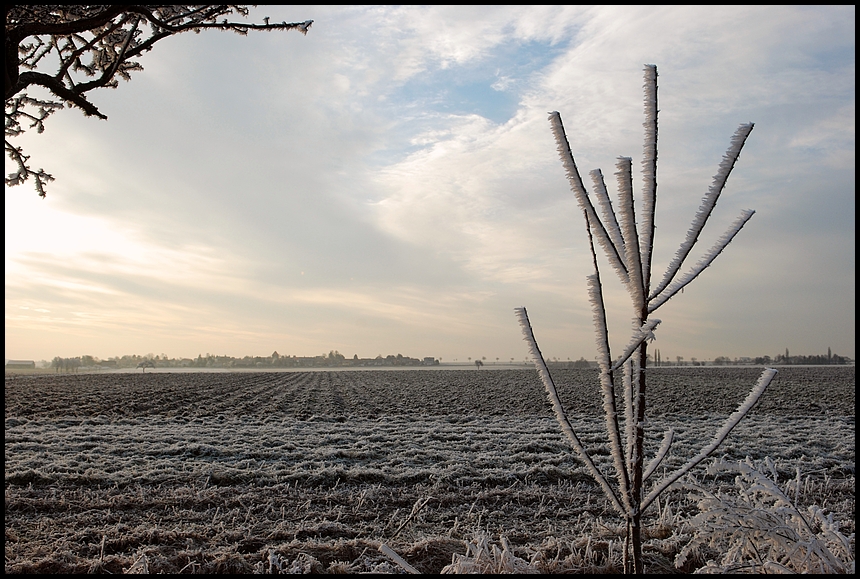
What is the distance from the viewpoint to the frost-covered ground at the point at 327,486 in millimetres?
3977

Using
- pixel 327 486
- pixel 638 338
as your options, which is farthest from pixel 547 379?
pixel 327 486

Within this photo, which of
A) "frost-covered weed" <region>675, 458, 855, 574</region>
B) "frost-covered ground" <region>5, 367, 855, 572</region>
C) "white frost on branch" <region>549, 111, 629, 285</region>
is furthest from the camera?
"frost-covered ground" <region>5, 367, 855, 572</region>

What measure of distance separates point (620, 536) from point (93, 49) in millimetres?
6818

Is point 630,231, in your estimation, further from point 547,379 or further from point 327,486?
point 327,486

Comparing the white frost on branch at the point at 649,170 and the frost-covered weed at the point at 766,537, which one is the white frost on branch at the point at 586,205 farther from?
the frost-covered weed at the point at 766,537

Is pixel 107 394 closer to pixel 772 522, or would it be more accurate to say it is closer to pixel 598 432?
pixel 598 432

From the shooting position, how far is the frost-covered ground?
3977 millimetres

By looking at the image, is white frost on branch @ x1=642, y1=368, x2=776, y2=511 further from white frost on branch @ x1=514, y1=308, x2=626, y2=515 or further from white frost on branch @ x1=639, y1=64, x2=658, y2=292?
white frost on branch @ x1=639, y1=64, x2=658, y2=292

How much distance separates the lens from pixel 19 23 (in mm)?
3721

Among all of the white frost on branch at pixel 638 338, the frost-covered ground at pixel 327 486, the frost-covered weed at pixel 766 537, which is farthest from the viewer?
the frost-covered ground at pixel 327 486

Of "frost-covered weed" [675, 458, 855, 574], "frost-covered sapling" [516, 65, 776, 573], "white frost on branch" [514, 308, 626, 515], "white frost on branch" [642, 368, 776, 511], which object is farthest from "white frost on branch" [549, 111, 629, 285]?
"frost-covered weed" [675, 458, 855, 574]

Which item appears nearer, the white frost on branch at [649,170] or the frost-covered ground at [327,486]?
the white frost on branch at [649,170]

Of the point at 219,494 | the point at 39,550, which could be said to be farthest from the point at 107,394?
the point at 39,550

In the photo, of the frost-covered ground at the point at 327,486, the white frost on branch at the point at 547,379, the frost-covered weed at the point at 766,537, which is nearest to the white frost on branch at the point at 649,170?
the white frost on branch at the point at 547,379
